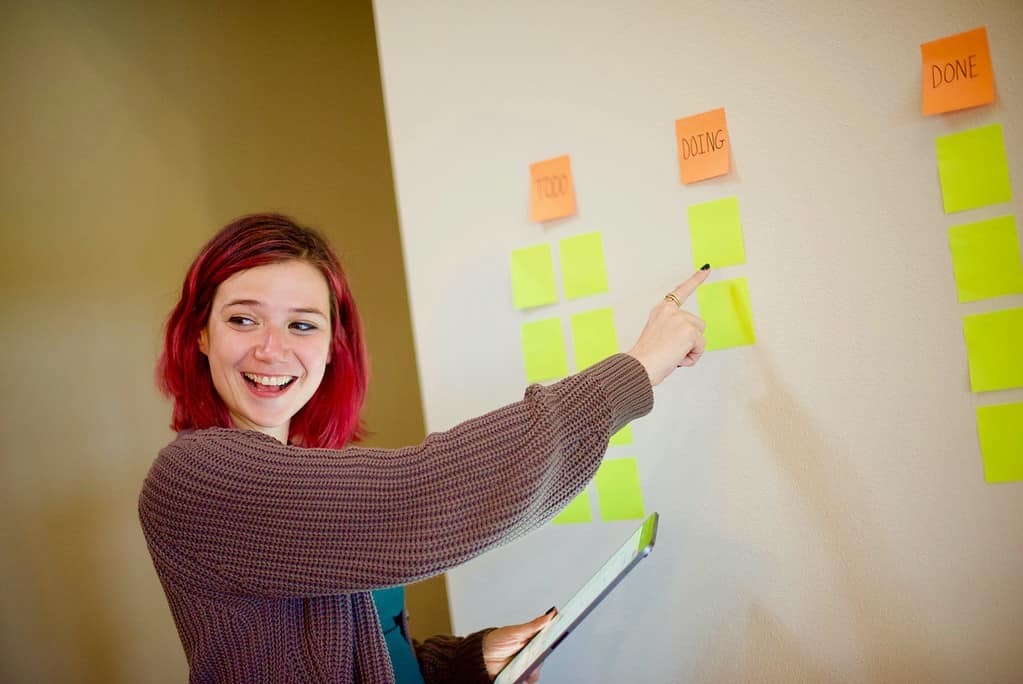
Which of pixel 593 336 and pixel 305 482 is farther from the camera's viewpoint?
pixel 593 336

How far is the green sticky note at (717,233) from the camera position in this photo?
3.37ft

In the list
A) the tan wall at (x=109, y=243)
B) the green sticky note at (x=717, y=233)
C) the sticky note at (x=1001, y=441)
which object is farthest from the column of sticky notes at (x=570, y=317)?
the tan wall at (x=109, y=243)

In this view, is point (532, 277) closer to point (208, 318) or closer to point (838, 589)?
point (208, 318)

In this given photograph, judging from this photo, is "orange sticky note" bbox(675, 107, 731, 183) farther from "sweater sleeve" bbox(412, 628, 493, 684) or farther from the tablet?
"sweater sleeve" bbox(412, 628, 493, 684)

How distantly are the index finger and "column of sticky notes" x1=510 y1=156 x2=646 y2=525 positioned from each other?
0.52 feet

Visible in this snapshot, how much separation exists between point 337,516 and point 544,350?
1.59 feet

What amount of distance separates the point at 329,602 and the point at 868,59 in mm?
907

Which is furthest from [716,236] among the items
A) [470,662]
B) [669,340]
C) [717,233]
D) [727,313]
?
[470,662]

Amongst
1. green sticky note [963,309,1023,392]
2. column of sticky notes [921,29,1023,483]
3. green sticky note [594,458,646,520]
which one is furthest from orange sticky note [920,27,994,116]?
green sticky note [594,458,646,520]

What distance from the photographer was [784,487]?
39.6 inches

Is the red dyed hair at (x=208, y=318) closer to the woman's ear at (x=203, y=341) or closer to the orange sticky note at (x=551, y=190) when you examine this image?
the woman's ear at (x=203, y=341)

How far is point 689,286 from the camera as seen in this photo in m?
0.98

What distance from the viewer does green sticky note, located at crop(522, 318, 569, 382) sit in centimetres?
116

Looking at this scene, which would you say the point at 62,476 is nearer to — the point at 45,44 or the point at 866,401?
the point at 45,44
